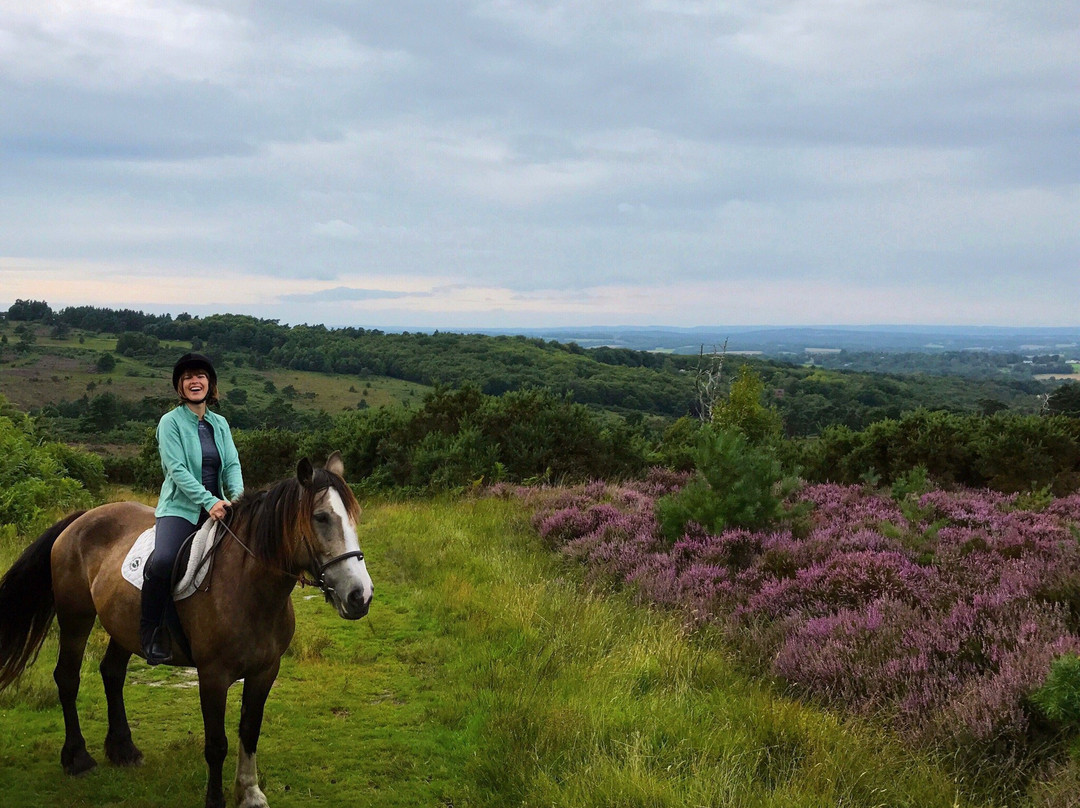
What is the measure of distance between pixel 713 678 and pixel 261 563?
3.72 m

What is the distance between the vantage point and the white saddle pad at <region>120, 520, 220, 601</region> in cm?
448

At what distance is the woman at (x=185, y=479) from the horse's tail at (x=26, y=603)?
4.09ft

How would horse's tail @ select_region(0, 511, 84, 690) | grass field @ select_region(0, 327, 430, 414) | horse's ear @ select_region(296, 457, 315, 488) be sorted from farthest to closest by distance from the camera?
grass field @ select_region(0, 327, 430, 414) → horse's tail @ select_region(0, 511, 84, 690) → horse's ear @ select_region(296, 457, 315, 488)

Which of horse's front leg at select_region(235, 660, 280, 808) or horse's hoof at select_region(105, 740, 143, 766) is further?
horse's hoof at select_region(105, 740, 143, 766)

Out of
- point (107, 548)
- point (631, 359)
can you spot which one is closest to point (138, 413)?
point (107, 548)

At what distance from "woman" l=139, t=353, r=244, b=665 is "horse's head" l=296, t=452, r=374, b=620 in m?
0.68

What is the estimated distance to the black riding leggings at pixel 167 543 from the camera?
174 inches

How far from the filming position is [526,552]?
11.1 metres

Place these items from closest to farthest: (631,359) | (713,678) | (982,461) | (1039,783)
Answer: (1039,783) < (713,678) < (982,461) < (631,359)

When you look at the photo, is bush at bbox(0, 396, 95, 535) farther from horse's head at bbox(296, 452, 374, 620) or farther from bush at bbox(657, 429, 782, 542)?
bush at bbox(657, 429, 782, 542)

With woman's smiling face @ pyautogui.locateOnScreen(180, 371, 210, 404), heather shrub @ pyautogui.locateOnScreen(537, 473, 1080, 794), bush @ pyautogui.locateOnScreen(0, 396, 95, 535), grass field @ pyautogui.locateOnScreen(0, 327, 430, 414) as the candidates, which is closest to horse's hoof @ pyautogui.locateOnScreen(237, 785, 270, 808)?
woman's smiling face @ pyautogui.locateOnScreen(180, 371, 210, 404)

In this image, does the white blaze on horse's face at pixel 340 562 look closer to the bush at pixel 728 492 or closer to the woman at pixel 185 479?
the woman at pixel 185 479

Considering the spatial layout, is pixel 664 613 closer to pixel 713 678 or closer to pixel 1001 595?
pixel 713 678

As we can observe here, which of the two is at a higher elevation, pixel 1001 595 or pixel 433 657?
pixel 1001 595
